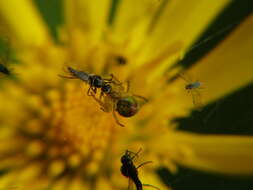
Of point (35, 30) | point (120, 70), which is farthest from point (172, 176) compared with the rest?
point (35, 30)

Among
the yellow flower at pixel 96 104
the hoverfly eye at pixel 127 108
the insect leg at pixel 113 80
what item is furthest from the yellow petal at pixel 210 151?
the hoverfly eye at pixel 127 108

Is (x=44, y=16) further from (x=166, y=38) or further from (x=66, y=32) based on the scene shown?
(x=166, y=38)

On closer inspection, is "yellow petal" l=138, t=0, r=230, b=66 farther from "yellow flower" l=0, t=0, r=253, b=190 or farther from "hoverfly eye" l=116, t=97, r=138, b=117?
"hoverfly eye" l=116, t=97, r=138, b=117

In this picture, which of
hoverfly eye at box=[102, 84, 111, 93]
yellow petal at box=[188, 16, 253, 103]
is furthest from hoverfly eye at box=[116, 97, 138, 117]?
yellow petal at box=[188, 16, 253, 103]

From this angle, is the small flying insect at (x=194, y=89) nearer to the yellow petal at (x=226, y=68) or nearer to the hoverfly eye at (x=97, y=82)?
the yellow petal at (x=226, y=68)

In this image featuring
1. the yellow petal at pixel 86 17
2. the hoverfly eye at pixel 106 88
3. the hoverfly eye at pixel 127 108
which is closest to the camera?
the hoverfly eye at pixel 127 108

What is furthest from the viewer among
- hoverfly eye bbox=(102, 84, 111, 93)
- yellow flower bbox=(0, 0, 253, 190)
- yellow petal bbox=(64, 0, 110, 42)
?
yellow petal bbox=(64, 0, 110, 42)
